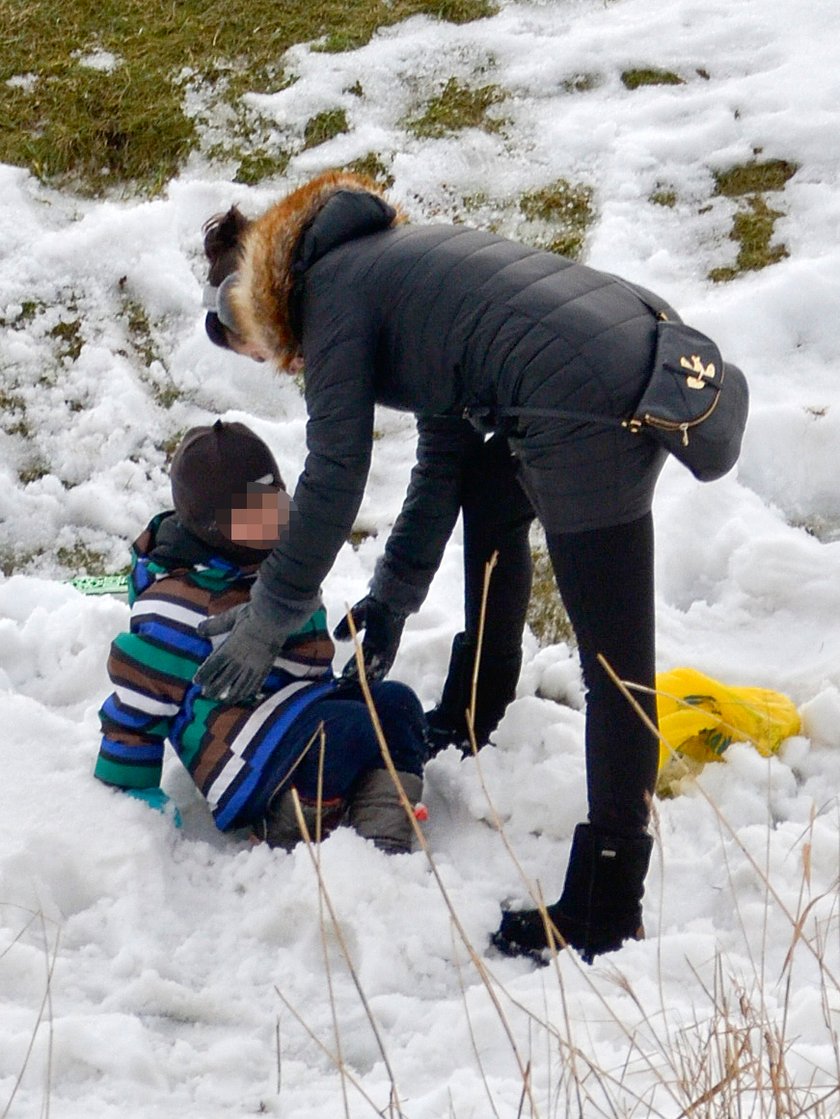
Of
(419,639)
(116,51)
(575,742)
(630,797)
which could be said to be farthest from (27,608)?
(116,51)

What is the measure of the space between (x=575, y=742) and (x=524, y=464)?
807 mm

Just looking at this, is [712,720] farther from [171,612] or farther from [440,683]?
[171,612]

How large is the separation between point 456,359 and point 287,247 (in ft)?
1.27

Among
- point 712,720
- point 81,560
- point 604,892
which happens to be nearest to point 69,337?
point 81,560

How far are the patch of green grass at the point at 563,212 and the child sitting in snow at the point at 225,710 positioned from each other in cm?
245

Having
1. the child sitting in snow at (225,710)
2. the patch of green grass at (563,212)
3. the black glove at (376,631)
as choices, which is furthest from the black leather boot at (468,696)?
the patch of green grass at (563,212)

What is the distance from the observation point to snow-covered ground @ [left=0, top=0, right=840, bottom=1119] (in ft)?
5.94

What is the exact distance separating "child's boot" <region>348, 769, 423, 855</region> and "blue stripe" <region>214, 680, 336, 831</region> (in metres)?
0.20

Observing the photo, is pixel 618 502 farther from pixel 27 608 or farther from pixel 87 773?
pixel 27 608

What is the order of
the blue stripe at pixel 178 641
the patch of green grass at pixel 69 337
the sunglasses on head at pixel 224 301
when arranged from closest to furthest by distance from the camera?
1. the sunglasses on head at pixel 224 301
2. the blue stripe at pixel 178 641
3. the patch of green grass at pixel 69 337

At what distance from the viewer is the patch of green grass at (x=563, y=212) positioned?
463cm

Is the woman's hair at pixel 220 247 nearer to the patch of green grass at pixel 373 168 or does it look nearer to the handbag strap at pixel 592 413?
the handbag strap at pixel 592 413

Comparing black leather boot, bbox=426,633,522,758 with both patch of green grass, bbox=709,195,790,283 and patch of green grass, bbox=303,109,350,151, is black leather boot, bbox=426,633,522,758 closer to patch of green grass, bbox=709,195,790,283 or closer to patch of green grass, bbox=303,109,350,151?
patch of green grass, bbox=709,195,790,283

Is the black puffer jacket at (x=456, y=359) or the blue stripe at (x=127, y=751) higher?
the black puffer jacket at (x=456, y=359)
